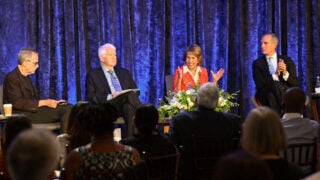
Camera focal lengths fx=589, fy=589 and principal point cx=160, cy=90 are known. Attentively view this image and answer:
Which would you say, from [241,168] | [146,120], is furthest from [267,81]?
[241,168]

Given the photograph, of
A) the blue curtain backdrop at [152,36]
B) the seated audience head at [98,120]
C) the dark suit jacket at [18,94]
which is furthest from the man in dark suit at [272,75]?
the seated audience head at [98,120]

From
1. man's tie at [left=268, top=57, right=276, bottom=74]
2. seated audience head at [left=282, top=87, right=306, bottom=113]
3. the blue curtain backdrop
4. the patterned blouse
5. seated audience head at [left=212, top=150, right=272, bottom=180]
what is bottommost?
the patterned blouse

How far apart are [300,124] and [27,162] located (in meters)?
2.46

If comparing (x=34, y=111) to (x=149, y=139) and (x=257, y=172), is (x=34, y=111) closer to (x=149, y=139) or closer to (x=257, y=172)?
(x=149, y=139)

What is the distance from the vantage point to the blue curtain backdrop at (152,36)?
304 inches

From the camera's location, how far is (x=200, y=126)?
13.8 feet

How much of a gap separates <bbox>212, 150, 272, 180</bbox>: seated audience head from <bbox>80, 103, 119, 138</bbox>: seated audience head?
1390mm

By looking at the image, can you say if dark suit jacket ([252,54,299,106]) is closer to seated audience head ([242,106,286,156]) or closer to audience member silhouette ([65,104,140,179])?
audience member silhouette ([65,104,140,179])

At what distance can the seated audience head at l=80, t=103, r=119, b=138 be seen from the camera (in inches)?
120

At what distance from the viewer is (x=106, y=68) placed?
7281 mm

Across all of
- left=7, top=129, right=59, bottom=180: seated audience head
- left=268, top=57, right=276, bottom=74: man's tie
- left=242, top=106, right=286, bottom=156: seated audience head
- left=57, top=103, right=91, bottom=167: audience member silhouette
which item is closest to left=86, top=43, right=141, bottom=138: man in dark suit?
left=268, top=57, right=276, bottom=74: man's tie

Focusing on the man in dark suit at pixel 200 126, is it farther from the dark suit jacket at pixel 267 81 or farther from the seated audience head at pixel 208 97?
the dark suit jacket at pixel 267 81

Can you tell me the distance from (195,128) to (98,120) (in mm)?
1240

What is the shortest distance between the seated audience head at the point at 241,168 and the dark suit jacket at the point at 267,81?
5.77 meters
